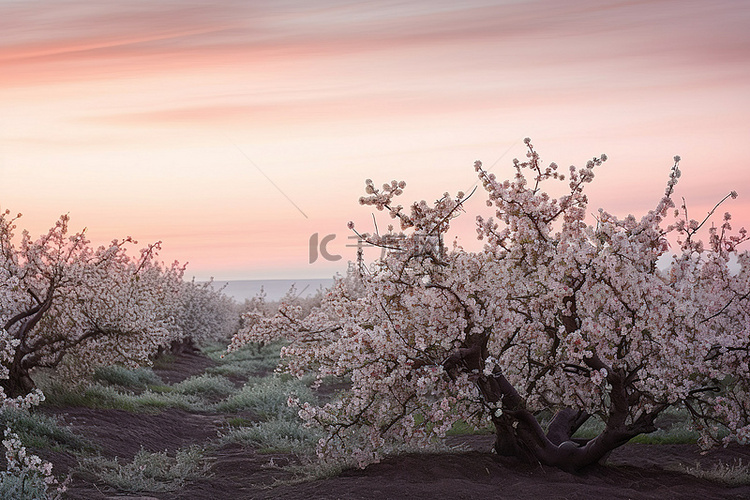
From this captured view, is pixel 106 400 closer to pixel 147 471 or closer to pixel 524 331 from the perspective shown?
pixel 147 471

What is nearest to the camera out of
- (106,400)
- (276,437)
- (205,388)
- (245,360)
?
(276,437)

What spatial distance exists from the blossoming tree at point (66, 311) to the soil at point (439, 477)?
1.39m

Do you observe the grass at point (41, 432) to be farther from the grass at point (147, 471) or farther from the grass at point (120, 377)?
the grass at point (120, 377)

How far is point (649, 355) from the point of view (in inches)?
326

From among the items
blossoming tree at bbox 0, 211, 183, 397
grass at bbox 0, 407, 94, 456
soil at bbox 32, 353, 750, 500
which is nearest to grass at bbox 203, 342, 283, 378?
blossoming tree at bbox 0, 211, 183, 397

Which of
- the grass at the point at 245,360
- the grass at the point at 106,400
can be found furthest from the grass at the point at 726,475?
the grass at the point at 245,360

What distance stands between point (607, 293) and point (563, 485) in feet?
7.11

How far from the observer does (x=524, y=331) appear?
857 centimetres

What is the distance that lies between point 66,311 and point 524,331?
9110 mm

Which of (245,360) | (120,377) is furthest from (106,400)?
(245,360)

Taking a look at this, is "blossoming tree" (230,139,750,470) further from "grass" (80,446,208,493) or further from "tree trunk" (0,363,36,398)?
"tree trunk" (0,363,36,398)

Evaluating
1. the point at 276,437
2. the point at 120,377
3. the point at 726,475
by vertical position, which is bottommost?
the point at 726,475

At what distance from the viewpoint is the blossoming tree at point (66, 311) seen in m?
13.1

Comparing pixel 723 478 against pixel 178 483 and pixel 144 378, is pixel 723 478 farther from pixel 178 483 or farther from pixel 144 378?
pixel 144 378
